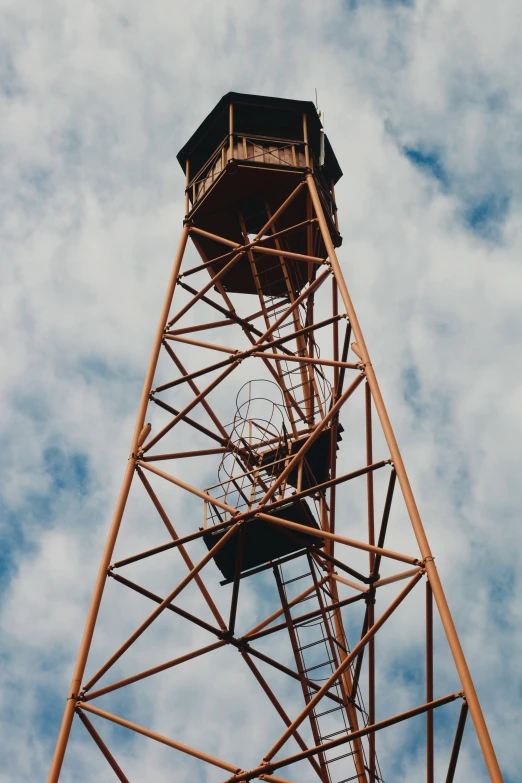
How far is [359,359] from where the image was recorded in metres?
16.0

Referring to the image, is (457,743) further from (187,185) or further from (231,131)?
(187,185)

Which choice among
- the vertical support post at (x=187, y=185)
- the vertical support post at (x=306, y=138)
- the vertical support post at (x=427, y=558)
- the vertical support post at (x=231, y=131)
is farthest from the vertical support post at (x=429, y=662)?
the vertical support post at (x=187, y=185)

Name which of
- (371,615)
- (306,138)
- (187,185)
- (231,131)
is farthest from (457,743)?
(187,185)

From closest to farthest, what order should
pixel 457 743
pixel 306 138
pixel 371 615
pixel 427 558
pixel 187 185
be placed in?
pixel 457 743
pixel 427 558
pixel 371 615
pixel 306 138
pixel 187 185

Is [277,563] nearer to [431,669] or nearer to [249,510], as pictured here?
[249,510]

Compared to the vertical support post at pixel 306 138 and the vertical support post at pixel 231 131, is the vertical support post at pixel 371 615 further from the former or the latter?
the vertical support post at pixel 231 131

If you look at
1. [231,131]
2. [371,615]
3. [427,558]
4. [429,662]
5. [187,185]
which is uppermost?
[187,185]

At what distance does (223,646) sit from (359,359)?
542 cm

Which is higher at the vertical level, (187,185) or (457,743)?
(187,185)

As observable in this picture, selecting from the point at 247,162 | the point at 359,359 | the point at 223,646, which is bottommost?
the point at 223,646

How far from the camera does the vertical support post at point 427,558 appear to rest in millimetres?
10508

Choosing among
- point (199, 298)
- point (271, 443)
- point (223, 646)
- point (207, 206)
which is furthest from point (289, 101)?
point (223, 646)

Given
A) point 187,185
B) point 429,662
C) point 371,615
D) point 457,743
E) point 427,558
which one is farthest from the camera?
point 187,185

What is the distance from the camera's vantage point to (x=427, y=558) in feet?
41.7
